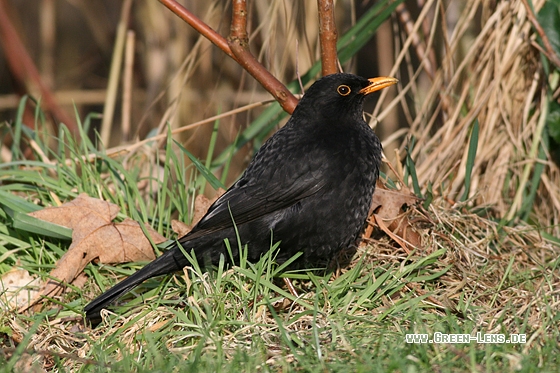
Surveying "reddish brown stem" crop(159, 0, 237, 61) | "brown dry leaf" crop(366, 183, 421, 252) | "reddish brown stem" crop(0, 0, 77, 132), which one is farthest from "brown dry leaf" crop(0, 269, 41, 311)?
"reddish brown stem" crop(0, 0, 77, 132)

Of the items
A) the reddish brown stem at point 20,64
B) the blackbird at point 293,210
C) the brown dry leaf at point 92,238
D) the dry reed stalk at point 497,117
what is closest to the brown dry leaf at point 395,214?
the blackbird at point 293,210

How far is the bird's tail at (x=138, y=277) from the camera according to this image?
334 cm

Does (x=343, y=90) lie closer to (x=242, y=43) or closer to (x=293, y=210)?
(x=242, y=43)

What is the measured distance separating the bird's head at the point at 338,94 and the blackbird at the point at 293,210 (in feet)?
0.78

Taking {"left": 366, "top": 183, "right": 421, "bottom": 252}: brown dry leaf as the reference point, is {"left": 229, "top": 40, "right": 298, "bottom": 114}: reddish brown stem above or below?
above

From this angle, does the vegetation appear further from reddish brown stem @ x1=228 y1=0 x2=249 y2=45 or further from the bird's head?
reddish brown stem @ x1=228 y1=0 x2=249 y2=45

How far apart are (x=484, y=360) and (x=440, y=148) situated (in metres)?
2.22

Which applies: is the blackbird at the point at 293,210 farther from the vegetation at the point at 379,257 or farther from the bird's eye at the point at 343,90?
the bird's eye at the point at 343,90

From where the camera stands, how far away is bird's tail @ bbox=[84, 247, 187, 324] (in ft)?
11.0

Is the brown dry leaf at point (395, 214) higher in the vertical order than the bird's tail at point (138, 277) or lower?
higher

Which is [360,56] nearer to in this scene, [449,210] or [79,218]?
[449,210]

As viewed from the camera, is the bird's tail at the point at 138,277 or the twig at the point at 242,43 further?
the twig at the point at 242,43

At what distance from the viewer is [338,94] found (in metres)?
3.84

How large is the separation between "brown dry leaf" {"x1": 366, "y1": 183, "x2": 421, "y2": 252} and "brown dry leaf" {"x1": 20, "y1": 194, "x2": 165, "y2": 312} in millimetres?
1273
